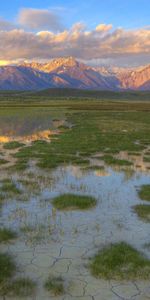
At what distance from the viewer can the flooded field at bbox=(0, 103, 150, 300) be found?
9.94 metres

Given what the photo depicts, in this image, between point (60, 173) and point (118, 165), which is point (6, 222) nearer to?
point (60, 173)

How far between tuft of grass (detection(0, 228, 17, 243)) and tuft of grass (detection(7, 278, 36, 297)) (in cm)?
299

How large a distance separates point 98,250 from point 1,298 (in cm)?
391

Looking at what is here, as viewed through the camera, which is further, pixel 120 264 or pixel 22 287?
pixel 120 264

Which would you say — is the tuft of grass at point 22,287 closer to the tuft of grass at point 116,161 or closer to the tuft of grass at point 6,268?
the tuft of grass at point 6,268

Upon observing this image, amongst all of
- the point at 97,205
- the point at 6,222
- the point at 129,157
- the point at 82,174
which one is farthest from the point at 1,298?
the point at 129,157

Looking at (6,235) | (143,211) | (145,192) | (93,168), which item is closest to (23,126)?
(93,168)

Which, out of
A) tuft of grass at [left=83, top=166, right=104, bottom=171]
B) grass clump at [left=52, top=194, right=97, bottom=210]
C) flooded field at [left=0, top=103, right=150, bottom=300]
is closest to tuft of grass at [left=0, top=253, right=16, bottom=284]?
flooded field at [left=0, top=103, right=150, bottom=300]

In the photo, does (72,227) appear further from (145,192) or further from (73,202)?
(145,192)

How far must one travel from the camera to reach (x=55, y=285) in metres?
9.87

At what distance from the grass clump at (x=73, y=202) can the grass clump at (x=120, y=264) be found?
4.86 meters

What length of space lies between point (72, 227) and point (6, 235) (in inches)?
98.7

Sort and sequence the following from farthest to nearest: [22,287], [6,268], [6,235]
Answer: [6,235]
[6,268]
[22,287]

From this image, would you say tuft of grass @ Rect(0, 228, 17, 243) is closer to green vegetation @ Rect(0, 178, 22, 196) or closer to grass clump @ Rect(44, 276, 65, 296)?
grass clump @ Rect(44, 276, 65, 296)
